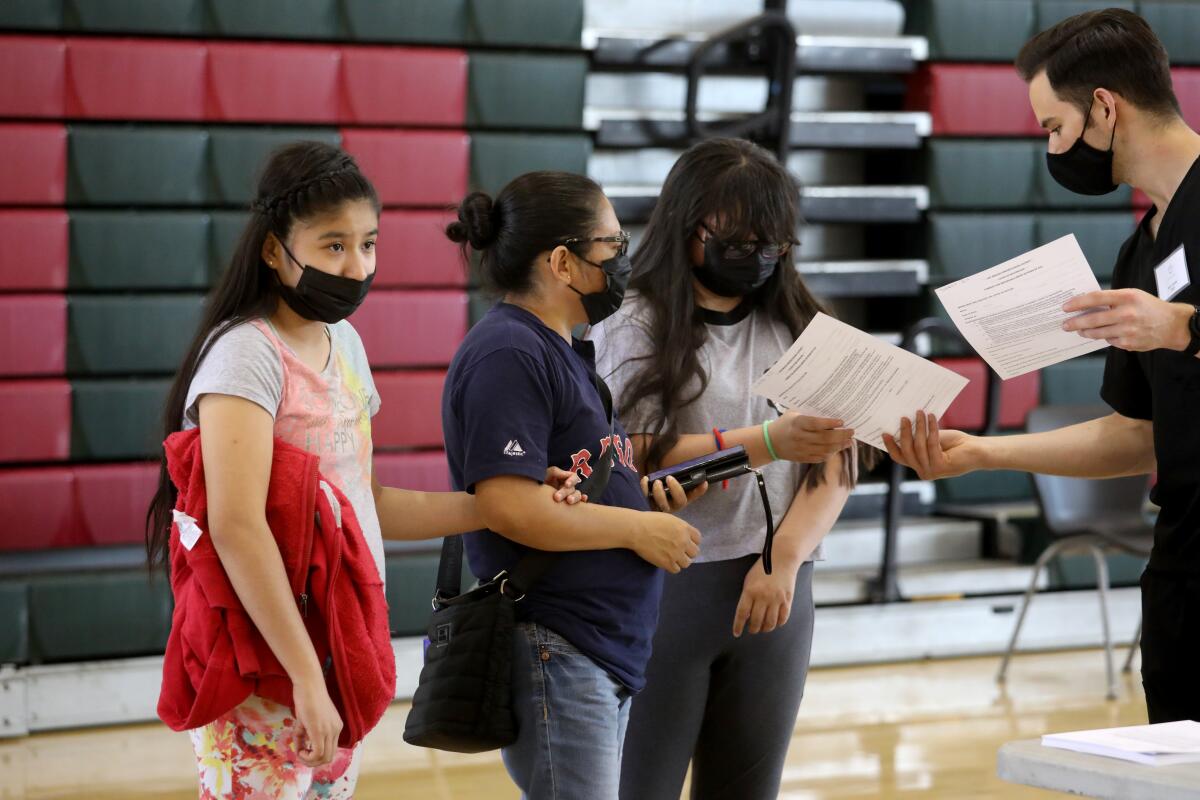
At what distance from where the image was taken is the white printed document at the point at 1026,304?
171 cm

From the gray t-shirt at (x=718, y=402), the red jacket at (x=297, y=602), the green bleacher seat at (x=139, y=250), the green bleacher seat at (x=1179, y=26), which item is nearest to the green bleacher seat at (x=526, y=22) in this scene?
the green bleacher seat at (x=139, y=250)

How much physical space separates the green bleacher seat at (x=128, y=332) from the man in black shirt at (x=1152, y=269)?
3401 millimetres

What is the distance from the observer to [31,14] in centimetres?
442

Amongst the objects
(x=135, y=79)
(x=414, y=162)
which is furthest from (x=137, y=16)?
(x=414, y=162)

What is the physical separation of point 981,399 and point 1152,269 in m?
3.75

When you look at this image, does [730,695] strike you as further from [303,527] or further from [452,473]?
[303,527]

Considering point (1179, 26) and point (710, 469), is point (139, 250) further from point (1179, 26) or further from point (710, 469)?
point (1179, 26)

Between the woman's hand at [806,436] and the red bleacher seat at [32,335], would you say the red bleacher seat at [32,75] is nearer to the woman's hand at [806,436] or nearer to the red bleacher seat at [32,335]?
the red bleacher seat at [32,335]

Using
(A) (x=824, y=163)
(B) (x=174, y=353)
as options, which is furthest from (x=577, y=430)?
(A) (x=824, y=163)

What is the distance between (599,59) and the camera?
16.8 feet

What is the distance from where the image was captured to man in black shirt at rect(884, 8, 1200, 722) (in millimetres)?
1669

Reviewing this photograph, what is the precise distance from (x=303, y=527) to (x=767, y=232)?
0.84 meters

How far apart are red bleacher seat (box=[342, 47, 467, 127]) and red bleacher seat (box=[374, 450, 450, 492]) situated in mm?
1234

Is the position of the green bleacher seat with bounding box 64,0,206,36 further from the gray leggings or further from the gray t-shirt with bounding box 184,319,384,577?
the gray leggings
